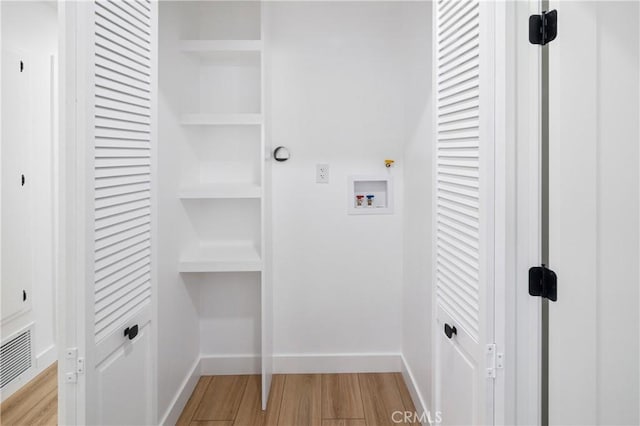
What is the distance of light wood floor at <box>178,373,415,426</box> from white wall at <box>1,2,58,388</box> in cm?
134

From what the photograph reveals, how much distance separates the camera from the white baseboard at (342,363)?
262 centimetres

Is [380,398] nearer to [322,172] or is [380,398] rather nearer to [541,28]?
[322,172]

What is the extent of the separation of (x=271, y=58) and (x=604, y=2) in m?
1.91

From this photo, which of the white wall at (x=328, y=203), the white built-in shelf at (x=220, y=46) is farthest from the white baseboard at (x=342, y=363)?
the white built-in shelf at (x=220, y=46)

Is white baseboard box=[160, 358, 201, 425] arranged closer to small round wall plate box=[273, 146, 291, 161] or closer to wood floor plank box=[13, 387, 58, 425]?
wood floor plank box=[13, 387, 58, 425]

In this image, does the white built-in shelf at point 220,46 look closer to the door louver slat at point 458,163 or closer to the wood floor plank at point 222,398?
the door louver slat at point 458,163

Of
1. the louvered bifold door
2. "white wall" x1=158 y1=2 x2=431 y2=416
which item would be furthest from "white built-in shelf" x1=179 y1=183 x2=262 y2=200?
the louvered bifold door

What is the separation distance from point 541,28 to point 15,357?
1.67 m

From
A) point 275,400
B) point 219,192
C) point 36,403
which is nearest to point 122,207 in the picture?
point 36,403

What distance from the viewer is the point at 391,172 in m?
2.59

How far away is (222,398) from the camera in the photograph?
7.68 ft

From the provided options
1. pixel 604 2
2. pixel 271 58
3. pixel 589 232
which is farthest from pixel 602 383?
pixel 271 58

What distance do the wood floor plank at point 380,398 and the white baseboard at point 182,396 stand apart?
105 centimetres

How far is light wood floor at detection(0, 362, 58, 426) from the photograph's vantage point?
995 mm
